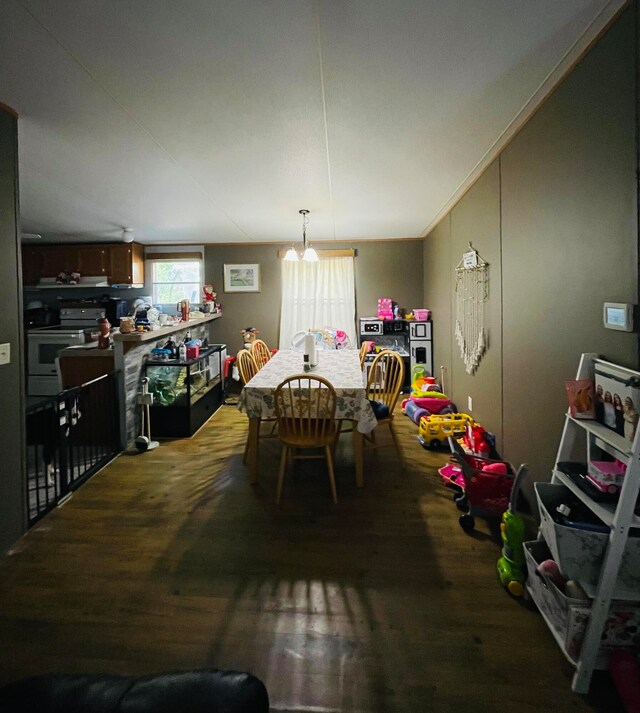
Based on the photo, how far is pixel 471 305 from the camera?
12.0ft

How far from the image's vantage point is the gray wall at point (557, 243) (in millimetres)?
1498

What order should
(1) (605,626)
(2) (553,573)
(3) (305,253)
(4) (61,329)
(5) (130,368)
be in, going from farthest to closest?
1. (4) (61,329)
2. (3) (305,253)
3. (5) (130,368)
4. (2) (553,573)
5. (1) (605,626)

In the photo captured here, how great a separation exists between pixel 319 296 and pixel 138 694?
574 centimetres

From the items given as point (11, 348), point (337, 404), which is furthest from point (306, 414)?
point (11, 348)

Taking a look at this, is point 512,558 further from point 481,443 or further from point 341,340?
point 341,340

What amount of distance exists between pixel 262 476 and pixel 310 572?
1.23 metres

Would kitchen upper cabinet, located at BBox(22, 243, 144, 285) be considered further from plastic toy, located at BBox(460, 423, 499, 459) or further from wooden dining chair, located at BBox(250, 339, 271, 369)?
plastic toy, located at BBox(460, 423, 499, 459)

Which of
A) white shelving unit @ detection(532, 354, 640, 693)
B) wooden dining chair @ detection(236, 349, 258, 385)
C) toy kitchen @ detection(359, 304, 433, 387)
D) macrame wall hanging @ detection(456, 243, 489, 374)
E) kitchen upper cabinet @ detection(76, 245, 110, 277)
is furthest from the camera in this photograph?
kitchen upper cabinet @ detection(76, 245, 110, 277)

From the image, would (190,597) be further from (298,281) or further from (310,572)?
(298,281)

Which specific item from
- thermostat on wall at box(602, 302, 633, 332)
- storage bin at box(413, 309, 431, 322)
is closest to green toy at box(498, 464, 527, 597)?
thermostat on wall at box(602, 302, 633, 332)

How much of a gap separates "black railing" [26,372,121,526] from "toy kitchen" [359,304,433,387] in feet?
10.2

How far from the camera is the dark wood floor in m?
1.46

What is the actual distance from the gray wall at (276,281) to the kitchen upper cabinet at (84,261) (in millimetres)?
1130

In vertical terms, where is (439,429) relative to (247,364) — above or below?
below
